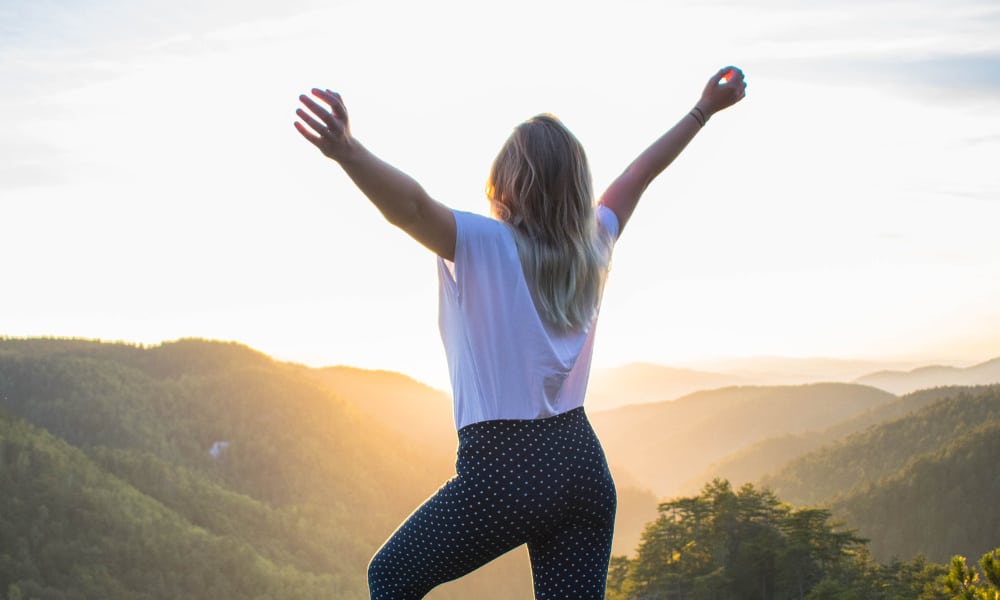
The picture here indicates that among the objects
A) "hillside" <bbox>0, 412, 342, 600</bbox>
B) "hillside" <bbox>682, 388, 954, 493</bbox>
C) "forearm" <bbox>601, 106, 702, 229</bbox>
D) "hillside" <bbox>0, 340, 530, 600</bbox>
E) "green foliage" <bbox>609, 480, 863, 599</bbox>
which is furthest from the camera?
"hillside" <bbox>682, 388, 954, 493</bbox>

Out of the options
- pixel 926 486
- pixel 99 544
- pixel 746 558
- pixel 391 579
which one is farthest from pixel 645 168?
pixel 926 486

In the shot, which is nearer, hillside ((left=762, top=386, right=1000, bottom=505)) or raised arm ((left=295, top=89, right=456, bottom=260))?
raised arm ((left=295, top=89, right=456, bottom=260))

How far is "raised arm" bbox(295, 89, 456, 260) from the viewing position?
1.99 metres

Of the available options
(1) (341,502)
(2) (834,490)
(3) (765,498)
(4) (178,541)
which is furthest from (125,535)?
(2) (834,490)

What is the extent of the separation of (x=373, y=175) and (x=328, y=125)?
0.50 feet

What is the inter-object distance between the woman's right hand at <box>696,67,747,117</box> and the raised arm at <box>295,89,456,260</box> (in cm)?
160

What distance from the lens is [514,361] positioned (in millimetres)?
2379

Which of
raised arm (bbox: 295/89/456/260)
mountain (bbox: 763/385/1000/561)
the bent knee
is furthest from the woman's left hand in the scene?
mountain (bbox: 763/385/1000/561)

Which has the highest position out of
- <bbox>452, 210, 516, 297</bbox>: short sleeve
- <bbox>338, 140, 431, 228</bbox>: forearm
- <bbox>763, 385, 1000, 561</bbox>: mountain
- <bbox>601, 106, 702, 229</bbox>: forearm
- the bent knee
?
<bbox>763, 385, 1000, 561</bbox>: mountain

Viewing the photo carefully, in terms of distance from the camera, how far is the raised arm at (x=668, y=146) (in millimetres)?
3088

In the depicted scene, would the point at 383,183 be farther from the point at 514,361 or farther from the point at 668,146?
the point at 668,146

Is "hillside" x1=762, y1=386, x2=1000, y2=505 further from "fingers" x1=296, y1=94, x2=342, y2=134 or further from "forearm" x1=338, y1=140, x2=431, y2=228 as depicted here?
"fingers" x1=296, y1=94, x2=342, y2=134

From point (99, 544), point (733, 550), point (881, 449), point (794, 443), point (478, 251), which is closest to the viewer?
point (478, 251)

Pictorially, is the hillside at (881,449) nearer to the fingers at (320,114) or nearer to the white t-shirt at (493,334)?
the white t-shirt at (493,334)
